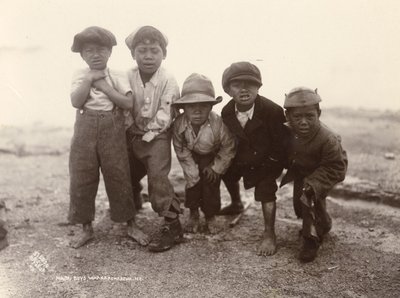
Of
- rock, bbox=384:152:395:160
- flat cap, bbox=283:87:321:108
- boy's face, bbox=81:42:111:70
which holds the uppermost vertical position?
Result: boy's face, bbox=81:42:111:70

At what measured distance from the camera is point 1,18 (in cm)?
351

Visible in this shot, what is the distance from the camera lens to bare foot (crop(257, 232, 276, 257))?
120 inches

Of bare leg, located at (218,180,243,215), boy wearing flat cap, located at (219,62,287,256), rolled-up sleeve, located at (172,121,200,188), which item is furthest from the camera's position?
bare leg, located at (218,180,243,215)

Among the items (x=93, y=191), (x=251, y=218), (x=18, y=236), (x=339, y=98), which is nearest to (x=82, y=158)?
(x=93, y=191)

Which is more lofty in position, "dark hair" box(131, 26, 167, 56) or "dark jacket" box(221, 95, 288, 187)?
"dark hair" box(131, 26, 167, 56)

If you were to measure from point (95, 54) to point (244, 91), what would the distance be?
42.2 inches

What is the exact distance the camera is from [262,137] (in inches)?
125

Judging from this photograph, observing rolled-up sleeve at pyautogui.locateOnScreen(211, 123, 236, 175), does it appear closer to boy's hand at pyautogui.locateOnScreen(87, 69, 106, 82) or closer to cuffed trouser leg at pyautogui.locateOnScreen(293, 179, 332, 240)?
cuffed trouser leg at pyautogui.locateOnScreen(293, 179, 332, 240)

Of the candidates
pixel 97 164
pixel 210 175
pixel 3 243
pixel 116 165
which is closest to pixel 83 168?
pixel 97 164

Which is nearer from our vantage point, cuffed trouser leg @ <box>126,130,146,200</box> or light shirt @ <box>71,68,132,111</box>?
light shirt @ <box>71,68,132,111</box>

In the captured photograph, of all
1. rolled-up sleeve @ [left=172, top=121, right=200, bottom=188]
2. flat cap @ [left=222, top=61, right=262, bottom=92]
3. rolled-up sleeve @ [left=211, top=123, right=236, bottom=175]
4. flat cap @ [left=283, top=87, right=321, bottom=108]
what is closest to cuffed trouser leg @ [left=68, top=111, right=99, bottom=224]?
rolled-up sleeve @ [left=172, top=121, right=200, bottom=188]

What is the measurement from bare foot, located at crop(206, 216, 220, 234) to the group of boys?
145 millimetres

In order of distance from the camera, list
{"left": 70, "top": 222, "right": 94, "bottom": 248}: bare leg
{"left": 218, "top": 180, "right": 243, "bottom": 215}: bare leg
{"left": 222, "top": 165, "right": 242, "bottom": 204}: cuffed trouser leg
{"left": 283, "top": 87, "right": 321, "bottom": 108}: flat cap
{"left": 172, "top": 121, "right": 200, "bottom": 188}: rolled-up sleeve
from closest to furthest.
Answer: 1. {"left": 283, "top": 87, "right": 321, "bottom": 108}: flat cap
2. {"left": 70, "top": 222, "right": 94, "bottom": 248}: bare leg
3. {"left": 172, "top": 121, "right": 200, "bottom": 188}: rolled-up sleeve
4. {"left": 222, "top": 165, "right": 242, "bottom": 204}: cuffed trouser leg
5. {"left": 218, "top": 180, "right": 243, "bottom": 215}: bare leg

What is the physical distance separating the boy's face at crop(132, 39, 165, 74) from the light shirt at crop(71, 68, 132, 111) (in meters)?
0.20
